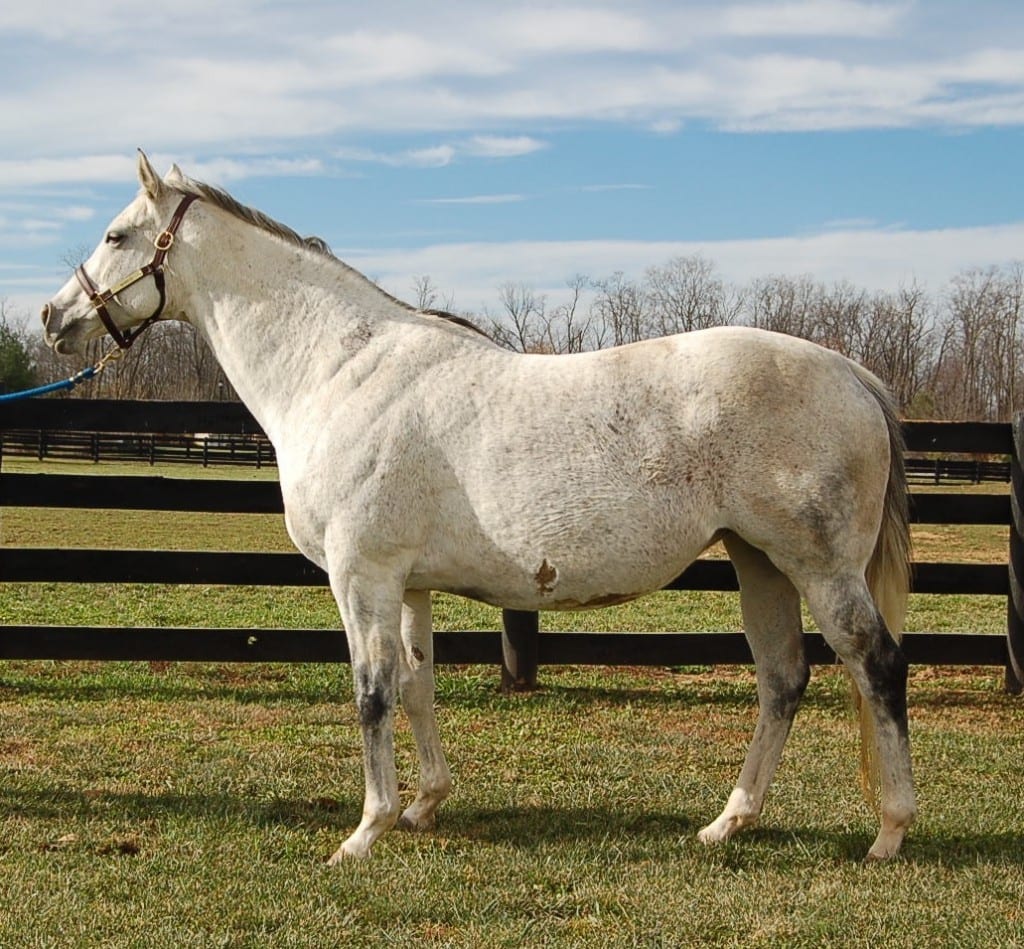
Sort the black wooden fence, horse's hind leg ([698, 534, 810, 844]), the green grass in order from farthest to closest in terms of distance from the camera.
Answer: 1. the black wooden fence
2. horse's hind leg ([698, 534, 810, 844])
3. the green grass

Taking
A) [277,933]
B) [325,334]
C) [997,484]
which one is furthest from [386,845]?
[997,484]

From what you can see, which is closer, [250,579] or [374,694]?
[374,694]

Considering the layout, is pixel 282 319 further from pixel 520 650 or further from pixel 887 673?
pixel 520 650

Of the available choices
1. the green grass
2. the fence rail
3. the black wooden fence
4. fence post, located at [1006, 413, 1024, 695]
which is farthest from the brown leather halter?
the fence rail

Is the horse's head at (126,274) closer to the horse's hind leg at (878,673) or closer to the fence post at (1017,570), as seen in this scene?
the horse's hind leg at (878,673)

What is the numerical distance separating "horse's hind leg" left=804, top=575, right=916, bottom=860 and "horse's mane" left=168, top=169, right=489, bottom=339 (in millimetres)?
1746

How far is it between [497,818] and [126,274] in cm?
270

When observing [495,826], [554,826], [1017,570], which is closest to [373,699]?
[495,826]

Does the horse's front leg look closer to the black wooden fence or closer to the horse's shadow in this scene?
the horse's shadow

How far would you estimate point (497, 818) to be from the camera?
15.7 feet

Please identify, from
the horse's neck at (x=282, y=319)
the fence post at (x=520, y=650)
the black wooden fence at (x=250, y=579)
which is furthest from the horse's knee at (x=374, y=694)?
the fence post at (x=520, y=650)

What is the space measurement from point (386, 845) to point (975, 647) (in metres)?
4.54

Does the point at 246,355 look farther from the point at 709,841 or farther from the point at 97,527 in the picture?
the point at 97,527

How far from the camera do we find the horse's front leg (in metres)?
4.25
